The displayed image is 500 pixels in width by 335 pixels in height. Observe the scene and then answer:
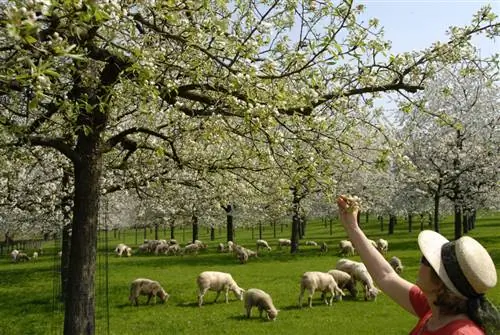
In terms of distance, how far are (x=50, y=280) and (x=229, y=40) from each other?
85.5ft

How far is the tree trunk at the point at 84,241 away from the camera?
9.56 m

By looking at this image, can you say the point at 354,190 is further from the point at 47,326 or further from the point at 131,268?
the point at 47,326

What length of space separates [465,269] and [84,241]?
750cm

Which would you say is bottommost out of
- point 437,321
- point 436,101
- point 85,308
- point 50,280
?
point 50,280

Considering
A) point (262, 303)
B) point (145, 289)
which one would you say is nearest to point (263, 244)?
point (145, 289)

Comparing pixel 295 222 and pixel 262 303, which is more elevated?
pixel 295 222

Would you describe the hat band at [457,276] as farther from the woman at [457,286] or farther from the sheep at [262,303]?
the sheep at [262,303]

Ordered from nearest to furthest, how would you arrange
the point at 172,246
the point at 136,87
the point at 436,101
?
1. the point at 136,87
2. the point at 436,101
3. the point at 172,246

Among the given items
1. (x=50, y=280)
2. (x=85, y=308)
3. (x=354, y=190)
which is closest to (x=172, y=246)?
(x=50, y=280)

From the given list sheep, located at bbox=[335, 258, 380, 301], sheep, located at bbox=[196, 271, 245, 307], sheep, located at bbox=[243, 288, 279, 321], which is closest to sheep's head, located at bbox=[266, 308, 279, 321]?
sheep, located at bbox=[243, 288, 279, 321]

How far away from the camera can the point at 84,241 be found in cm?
955

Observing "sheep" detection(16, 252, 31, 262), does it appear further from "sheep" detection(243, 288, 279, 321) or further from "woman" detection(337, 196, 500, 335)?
"woman" detection(337, 196, 500, 335)

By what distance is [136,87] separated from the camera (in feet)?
24.7

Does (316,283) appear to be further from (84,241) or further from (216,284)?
(84,241)
